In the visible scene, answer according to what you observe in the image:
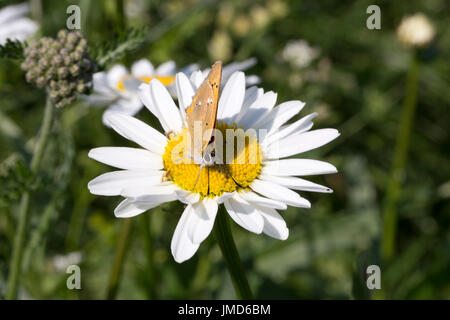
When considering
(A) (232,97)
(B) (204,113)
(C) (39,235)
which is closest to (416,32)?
(A) (232,97)

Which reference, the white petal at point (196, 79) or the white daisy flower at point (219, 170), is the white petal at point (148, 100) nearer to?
the white daisy flower at point (219, 170)

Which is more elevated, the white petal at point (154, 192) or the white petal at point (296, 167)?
the white petal at point (296, 167)

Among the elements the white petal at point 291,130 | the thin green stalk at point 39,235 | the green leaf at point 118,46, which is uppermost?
the green leaf at point 118,46

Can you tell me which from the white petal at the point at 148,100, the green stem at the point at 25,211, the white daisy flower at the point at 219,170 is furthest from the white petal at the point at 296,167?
the green stem at the point at 25,211

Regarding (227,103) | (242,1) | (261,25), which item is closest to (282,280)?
(227,103)

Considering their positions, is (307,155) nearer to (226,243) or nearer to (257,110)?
(257,110)

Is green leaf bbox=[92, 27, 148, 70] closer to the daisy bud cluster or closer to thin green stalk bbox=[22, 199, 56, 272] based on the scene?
the daisy bud cluster
